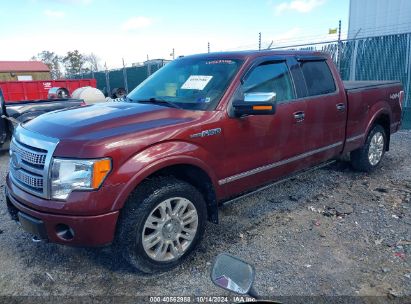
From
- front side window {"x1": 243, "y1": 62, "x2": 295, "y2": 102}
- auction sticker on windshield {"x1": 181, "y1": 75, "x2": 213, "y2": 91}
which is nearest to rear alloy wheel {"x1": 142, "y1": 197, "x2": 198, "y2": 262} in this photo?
auction sticker on windshield {"x1": 181, "y1": 75, "x2": 213, "y2": 91}

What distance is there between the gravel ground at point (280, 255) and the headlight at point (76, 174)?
0.91m

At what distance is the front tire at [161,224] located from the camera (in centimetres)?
277

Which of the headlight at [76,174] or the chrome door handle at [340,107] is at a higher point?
the chrome door handle at [340,107]

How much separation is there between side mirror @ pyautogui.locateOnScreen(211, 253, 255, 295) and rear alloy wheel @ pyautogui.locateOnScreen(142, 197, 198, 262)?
1.26 meters

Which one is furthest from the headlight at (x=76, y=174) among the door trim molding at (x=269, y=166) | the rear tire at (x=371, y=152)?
the rear tire at (x=371, y=152)

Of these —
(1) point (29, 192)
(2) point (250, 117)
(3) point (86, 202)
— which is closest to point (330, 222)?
(2) point (250, 117)

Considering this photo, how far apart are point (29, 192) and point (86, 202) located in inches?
23.3

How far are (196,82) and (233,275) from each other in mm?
2376

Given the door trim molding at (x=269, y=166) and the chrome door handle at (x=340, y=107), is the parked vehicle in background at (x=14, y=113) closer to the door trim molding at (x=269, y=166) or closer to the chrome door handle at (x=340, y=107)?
the door trim molding at (x=269, y=166)

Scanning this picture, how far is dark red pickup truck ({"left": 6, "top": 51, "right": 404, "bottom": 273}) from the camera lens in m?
2.61

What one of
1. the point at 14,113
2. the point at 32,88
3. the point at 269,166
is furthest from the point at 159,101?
the point at 32,88

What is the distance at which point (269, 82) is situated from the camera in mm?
3846

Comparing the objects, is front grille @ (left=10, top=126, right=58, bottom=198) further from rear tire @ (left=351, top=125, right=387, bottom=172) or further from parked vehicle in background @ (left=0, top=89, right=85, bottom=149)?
rear tire @ (left=351, top=125, right=387, bottom=172)

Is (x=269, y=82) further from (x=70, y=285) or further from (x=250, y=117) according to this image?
(x=70, y=285)
